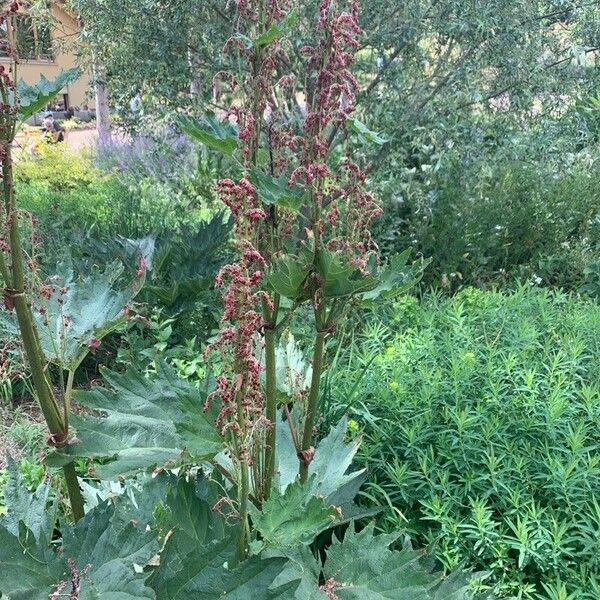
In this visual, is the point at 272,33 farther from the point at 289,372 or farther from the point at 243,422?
the point at 289,372

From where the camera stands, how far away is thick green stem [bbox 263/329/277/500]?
4.73ft

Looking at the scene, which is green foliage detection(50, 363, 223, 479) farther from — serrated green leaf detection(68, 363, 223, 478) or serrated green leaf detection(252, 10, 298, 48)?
serrated green leaf detection(252, 10, 298, 48)

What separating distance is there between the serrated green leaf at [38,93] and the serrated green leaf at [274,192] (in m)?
0.43

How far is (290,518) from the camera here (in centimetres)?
131

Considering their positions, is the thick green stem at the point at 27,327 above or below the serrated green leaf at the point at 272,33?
below

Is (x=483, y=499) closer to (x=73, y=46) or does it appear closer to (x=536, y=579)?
(x=536, y=579)

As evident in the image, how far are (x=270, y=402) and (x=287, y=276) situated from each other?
11.6 inches

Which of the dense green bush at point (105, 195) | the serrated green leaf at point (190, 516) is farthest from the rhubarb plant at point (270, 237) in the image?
the dense green bush at point (105, 195)

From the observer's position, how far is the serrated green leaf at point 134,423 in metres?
1.47

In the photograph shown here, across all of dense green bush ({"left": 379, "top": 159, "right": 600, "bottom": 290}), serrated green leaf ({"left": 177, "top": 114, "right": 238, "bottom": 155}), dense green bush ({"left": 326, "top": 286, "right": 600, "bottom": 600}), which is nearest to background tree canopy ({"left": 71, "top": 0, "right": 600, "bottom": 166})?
dense green bush ({"left": 379, "top": 159, "right": 600, "bottom": 290})

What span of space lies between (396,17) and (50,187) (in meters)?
5.80

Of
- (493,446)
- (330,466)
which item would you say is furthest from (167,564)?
(493,446)

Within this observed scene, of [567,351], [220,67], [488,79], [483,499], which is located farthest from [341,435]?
[488,79]

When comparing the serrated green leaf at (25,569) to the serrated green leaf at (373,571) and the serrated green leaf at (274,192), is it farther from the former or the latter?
the serrated green leaf at (274,192)
